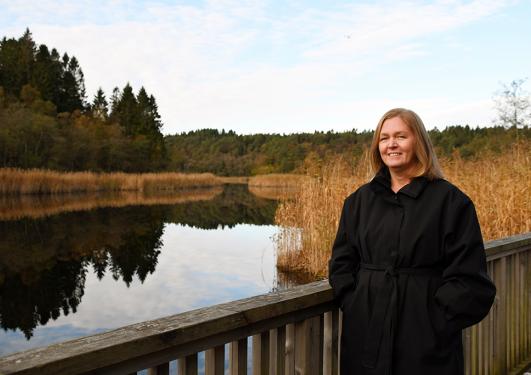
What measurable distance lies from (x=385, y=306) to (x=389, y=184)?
1.50 feet

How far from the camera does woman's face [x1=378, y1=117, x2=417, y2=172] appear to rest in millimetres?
1900

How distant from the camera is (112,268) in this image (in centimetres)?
1105

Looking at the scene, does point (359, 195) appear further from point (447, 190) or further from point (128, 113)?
point (128, 113)

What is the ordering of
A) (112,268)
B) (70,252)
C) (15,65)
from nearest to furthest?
(112,268)
(70,252)
(15,65)

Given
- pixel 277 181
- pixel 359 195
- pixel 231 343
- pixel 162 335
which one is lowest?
pixel 277 181

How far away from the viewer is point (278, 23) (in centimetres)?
1138

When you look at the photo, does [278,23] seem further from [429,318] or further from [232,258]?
[429,318]

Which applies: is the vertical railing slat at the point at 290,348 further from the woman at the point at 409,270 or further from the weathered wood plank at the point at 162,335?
the woman at the point at 409,270

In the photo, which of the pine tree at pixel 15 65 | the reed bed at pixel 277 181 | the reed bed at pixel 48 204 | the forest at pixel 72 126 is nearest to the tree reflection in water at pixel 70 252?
the reed bed at pixel 48 204

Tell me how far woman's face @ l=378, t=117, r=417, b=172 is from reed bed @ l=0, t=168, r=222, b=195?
84.6ft

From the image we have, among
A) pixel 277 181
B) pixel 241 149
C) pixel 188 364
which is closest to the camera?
pixel 188 364

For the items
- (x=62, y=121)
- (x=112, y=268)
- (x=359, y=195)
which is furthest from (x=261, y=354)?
(x=62, y=121)

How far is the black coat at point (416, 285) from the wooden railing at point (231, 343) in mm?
155

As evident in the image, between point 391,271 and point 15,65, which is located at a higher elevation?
point 15,65
